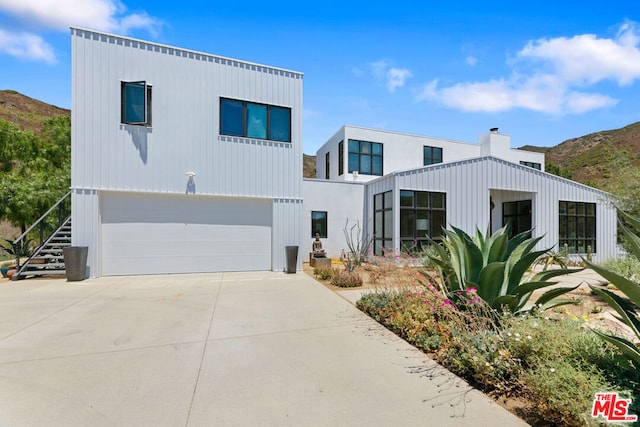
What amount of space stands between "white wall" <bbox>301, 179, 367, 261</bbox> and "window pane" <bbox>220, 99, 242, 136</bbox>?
4256 mm

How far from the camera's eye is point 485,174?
1294 cm

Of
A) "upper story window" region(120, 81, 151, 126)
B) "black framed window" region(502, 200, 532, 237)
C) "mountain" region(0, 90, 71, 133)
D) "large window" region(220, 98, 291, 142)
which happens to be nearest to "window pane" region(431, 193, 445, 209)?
"black framed window" region(502, 200, 532, 237)

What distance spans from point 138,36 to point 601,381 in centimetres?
1217

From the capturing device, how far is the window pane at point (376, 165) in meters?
16.8

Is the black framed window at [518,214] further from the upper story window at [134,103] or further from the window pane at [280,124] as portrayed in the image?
the upper story window at [134,103]

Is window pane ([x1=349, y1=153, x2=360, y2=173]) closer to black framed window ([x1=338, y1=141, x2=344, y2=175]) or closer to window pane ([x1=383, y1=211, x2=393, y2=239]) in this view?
black framed window ([x1=338, y1=141, x2=344, y2=175])

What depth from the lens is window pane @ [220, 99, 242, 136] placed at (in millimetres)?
9602

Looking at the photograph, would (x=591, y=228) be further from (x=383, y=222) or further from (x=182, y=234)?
(x=182, y=234)

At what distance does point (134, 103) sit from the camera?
28.3 feet

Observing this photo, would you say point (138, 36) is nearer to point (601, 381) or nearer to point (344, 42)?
point (344, 42)

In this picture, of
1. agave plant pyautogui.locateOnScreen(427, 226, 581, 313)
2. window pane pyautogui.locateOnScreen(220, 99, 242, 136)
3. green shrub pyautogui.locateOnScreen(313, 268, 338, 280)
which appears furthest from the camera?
window pane pyautogui.locateOnScreen(220, 99, 242, 136)

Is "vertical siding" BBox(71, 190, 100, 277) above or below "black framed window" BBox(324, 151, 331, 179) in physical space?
below

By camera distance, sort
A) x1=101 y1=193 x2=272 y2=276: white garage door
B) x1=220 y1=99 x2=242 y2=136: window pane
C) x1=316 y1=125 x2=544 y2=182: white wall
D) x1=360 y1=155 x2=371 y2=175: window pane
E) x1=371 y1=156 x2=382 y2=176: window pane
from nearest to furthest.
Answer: x1=101 y1=193 x2=272 y2=276: white garage door → x1=220 y1=99 x2=242 y2=136: window pane → x1=316 y1=125 x2=544 y2=182: white wall → x1=360 y1=155 x2=371 y2=175: window pane → x1=371 y1=156 x2=382 y2=176: window pane

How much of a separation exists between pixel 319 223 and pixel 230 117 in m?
6.05
